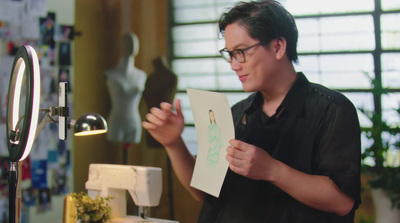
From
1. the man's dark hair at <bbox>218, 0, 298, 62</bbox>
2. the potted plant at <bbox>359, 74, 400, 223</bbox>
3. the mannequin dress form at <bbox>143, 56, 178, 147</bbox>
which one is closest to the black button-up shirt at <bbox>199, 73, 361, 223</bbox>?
the man's dark hair at <bbox>218, 0, 298, 62</bbox>

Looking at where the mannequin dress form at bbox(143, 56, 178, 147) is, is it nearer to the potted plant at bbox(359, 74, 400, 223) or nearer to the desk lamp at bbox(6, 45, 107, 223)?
the potted plant at bbox(359, 74, 400, 223)

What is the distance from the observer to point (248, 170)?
4.39ft

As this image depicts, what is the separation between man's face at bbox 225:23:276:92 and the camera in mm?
1489

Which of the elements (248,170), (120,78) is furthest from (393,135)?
(248,170)

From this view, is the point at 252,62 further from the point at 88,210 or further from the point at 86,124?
the point at 88,210

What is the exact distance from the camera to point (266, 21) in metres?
1.49

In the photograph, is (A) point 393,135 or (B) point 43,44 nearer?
(A) point 393,135

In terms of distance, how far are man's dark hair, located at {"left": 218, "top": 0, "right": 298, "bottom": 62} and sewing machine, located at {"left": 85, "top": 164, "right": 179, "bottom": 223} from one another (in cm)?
63

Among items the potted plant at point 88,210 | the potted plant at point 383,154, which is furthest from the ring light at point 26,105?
the potted plant at point 383,154

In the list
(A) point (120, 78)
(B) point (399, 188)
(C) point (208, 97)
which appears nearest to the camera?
(C) point (208, 97)

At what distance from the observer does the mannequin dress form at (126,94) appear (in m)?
4.05

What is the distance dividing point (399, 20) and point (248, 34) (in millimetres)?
2417

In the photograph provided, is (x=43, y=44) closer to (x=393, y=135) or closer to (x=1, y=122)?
(x=1, y=122)

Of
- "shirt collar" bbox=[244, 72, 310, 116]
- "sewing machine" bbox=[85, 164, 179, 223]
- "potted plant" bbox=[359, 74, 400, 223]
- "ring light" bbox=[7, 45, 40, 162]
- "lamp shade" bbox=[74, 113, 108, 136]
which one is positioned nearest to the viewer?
"ring light" bbox=[7, 45, 40, 162]
